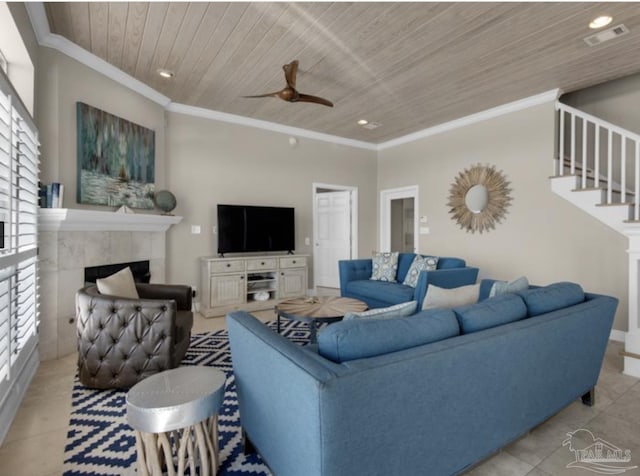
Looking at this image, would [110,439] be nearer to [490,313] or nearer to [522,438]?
[490,313]

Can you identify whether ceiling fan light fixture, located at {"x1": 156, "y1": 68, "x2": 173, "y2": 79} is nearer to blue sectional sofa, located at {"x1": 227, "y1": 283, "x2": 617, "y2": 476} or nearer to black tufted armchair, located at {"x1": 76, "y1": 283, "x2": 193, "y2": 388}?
black tufted armchair, located at {"x1": 76, "y1": 283, "x2": 193, "y2": 388}

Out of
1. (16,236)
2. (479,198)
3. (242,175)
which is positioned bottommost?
(16,236)

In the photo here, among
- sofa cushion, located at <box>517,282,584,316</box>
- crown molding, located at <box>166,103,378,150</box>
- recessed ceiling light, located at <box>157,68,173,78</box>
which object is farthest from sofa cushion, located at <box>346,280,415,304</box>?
recessed ceiling light, located at <box>157,68,173,78</box>

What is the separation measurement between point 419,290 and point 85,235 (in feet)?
11.2

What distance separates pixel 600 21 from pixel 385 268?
315cm

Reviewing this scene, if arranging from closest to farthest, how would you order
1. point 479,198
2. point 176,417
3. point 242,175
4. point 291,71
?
point 176,417 → point 291,71 → point 479,198 → point 242,175

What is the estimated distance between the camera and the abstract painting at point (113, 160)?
3291 millimetres

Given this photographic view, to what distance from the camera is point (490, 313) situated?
165cm

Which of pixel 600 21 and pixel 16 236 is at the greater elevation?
pixel 600 21

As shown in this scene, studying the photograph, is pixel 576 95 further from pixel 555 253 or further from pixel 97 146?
pixel 97 146

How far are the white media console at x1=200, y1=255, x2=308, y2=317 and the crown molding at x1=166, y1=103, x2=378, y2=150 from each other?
2007 mm

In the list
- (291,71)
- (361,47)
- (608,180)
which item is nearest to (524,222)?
(608,180)

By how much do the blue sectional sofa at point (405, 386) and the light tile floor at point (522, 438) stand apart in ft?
0.56

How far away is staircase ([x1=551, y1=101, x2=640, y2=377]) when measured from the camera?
110 inches
